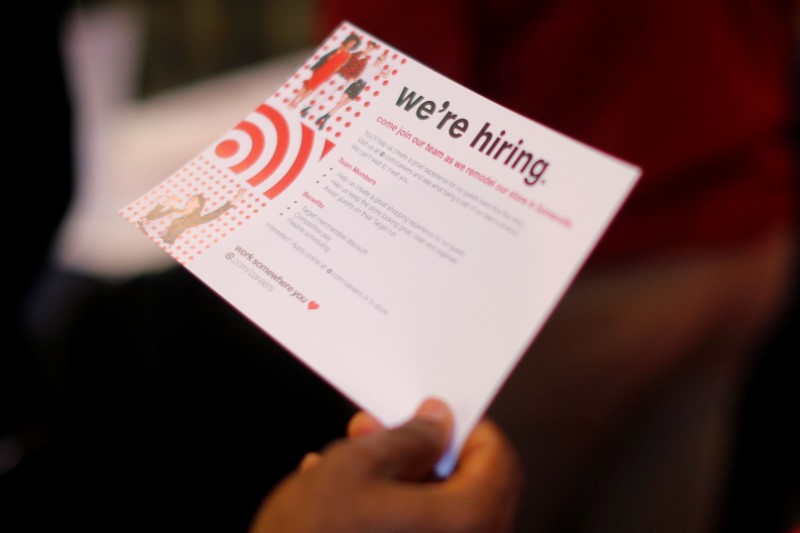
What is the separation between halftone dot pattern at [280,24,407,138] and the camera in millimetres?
404

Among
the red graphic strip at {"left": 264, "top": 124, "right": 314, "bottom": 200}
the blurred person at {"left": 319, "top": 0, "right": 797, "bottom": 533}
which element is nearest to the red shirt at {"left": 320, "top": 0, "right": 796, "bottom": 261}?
the blurred person at {"left": 319, "top": 0, "right": 797, "bottom": 533}

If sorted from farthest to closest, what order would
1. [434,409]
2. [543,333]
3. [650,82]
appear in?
[543,333] < [650,82] < [434,409]

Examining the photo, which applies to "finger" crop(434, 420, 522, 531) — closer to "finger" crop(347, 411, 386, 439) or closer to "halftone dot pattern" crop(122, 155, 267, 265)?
"finger" crop(347, 411, 386, 439)

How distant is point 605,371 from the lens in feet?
3.10

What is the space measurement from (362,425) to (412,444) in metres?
0.07

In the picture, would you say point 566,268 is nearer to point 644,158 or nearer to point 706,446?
point 644,158

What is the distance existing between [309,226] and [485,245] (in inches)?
4.5

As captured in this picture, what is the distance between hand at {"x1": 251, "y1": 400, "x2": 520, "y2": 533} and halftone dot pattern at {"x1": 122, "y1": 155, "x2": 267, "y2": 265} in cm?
16

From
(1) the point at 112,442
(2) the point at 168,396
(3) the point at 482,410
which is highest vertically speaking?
(3) the point at 482,410

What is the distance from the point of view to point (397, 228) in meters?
0.37

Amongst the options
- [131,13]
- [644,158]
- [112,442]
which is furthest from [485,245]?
[131,13]

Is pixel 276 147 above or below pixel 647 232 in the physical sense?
below

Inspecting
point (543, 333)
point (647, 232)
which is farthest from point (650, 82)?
point (543, 333)

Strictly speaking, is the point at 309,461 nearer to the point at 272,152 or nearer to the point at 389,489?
the point at 389,489
